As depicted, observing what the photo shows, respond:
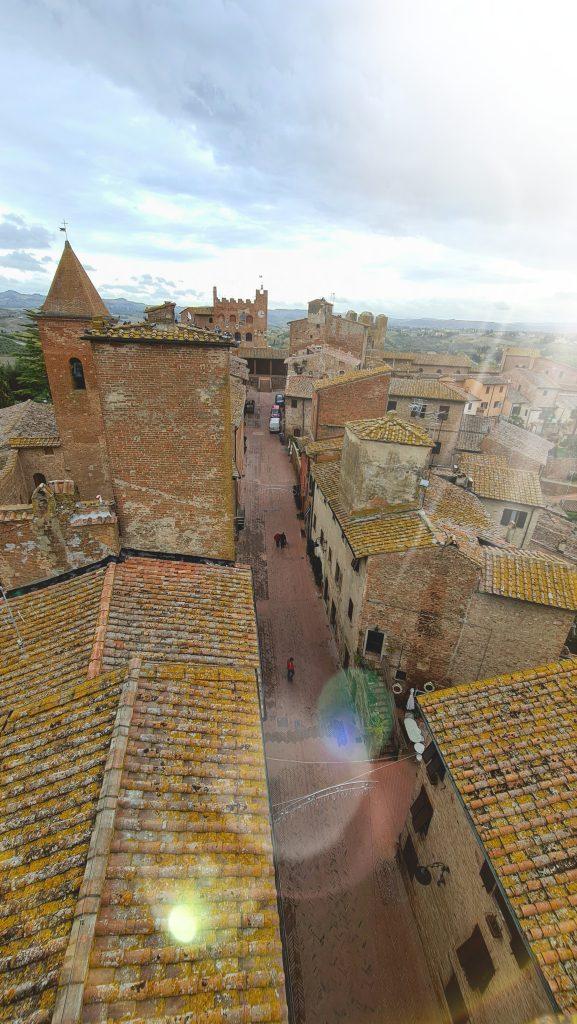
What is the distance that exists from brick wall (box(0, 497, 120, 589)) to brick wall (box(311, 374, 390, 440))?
18.4 m

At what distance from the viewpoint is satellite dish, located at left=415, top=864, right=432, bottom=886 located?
969 cm

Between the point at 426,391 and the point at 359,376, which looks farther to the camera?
the point at 426,391

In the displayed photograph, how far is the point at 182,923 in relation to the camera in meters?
5.12

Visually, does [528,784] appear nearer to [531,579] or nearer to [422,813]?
[422,813]

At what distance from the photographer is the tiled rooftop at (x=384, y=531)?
1406 centimetres

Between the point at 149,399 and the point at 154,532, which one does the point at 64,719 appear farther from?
the point at 149,399

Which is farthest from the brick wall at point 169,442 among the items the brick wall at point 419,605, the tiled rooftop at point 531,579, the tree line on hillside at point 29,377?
the tree line on hillside at point 29,377

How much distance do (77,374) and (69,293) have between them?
3.42m

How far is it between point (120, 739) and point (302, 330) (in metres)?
56.9

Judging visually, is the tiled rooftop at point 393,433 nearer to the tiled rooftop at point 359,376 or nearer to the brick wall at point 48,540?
the brick wall at point 48,540

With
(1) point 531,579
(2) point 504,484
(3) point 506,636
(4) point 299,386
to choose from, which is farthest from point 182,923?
(4) point 299,386

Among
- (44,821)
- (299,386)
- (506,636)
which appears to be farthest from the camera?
(299,386)

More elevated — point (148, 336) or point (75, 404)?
point (148, 336)

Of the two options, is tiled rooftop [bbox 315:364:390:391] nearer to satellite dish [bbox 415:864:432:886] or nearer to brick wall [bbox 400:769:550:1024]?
brick wall [bbox 400:769:550:1024]
